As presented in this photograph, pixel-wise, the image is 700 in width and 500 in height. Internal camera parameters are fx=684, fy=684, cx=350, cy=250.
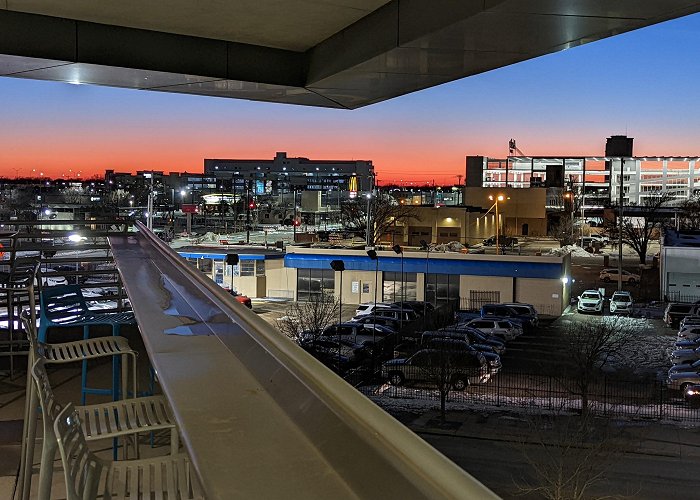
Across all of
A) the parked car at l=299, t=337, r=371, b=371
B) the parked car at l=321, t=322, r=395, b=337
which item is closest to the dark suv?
the parked car at l=321, t=322, r=395, b=337

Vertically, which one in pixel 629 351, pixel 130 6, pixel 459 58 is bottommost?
pixel 629 351

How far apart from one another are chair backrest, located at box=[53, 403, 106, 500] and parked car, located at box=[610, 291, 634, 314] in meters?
23.4

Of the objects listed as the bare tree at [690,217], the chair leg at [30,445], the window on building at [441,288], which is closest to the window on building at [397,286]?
the window on building at [441,288]

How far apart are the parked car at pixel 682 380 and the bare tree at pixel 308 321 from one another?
25.5ft

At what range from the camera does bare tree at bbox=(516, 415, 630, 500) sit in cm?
887

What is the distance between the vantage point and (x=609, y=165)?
71.1 m

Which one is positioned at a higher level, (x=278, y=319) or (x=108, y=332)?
(x=108, y=332)

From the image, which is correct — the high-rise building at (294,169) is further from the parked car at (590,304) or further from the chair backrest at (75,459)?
the chair backrest at (75,459)

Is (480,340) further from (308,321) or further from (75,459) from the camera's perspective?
(75,459)

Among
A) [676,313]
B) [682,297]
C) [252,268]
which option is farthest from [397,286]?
[682,297]

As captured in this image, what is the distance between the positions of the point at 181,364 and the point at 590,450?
9.54m

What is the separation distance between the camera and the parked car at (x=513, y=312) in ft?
66.3

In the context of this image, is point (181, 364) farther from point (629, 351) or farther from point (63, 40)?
point (629, 351)

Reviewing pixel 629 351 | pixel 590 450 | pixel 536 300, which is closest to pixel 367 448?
pixel 590 450
